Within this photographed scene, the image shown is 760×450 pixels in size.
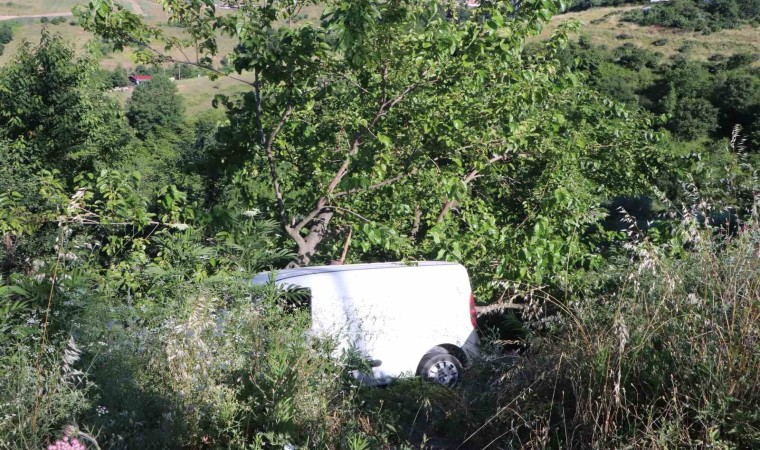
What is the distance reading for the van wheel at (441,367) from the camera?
7891 mm

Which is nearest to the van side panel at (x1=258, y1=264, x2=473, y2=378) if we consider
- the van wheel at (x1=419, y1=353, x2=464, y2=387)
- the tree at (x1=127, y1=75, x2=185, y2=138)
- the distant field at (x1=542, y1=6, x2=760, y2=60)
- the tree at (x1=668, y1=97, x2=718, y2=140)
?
the van wheel at (x1=419, y1=353, x2=464, y2=387)

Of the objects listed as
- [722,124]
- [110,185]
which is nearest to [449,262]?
[110,185]

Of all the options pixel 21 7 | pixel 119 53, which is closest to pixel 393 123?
pixel 119 53

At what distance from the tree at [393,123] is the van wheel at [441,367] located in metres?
1.20

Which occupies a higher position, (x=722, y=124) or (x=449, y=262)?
(x=449, y=262)

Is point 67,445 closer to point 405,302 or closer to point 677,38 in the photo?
point 405,302

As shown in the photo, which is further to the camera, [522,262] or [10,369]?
[522,262]

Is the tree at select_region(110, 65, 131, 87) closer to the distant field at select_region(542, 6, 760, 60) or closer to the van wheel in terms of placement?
the distant field at select_region(542, 6, 760, 60)

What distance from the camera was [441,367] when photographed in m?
8.03

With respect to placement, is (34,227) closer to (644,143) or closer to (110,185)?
(110,185)

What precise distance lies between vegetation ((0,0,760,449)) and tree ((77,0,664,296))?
0.13 feet

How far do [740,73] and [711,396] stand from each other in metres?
45.4

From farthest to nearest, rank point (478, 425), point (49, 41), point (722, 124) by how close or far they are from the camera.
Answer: point (722, 124) < point (49, 41) < point (478, 425)

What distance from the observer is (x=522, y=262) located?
8195 millimetres
